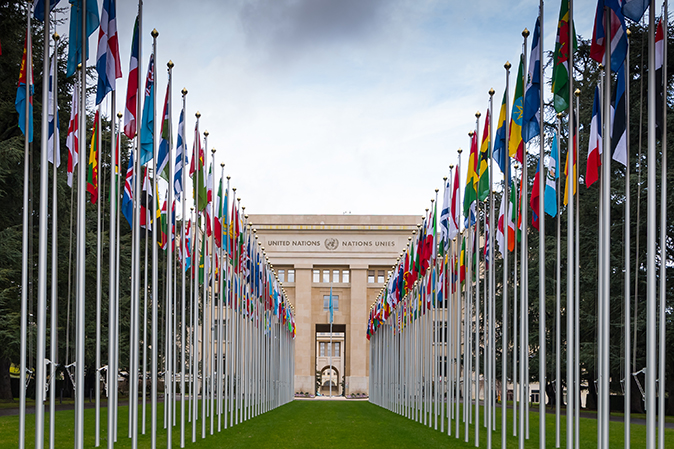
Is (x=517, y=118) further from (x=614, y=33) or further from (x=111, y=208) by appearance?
(x=111, y=208)

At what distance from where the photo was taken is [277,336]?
178 feet

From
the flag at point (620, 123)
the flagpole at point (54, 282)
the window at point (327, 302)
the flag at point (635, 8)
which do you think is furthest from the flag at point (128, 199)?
the window at point (327, 302)

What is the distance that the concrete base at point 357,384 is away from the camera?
7619cm

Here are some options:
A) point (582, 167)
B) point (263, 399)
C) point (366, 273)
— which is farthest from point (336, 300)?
point (582, 167)

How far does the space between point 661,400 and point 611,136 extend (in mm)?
4268

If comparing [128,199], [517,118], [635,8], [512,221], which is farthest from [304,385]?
[635,8]

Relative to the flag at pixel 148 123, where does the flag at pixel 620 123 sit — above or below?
below

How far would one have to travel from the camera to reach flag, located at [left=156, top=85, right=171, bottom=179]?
18.0 metres

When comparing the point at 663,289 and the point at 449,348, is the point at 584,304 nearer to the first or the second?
the point at 449,348

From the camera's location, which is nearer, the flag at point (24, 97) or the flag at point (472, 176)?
the flag at point (24, 97)

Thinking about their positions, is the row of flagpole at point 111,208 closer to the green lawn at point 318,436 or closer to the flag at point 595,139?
the green lawn at point 318,436

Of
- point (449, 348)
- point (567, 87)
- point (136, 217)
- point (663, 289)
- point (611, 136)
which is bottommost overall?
point (449, 348)

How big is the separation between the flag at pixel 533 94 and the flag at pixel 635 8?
3.31 m

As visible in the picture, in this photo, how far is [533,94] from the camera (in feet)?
49.4
